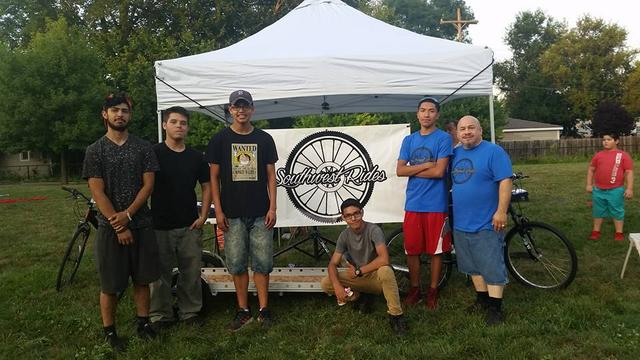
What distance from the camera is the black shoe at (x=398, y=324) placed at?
3.50 m

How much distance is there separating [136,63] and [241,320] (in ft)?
77.7

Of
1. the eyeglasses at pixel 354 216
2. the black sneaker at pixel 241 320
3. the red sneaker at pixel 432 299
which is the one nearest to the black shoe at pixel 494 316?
the red sneaker at pixel 432 299

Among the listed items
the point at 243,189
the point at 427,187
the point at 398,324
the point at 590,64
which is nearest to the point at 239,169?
the point at 243,189

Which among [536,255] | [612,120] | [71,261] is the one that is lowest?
[71,261]

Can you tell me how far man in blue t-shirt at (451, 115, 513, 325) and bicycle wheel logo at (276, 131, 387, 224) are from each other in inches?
42.7

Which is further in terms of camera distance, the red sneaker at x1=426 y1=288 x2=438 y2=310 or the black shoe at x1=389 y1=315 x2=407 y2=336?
the red sneaker at x1=426 y1=288 x2=438 y2=310

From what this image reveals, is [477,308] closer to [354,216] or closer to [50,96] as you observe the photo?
[354,216]

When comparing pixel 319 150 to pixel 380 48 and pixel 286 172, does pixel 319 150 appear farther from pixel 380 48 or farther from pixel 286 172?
pixel 380 48

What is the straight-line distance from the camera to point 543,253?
14.0 feet

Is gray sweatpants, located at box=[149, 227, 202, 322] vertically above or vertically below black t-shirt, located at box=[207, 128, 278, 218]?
below

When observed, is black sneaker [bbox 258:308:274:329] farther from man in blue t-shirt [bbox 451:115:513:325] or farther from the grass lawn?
man in blue t-shirt [bbox 451:115:513:325]

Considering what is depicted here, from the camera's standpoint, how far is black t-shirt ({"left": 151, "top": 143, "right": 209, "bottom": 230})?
362 cm

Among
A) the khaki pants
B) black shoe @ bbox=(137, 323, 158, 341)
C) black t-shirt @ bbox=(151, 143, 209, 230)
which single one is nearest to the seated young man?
the khaki pants

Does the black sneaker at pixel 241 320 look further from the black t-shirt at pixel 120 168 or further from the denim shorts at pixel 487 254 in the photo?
the denim shorts at pixel 487 254
